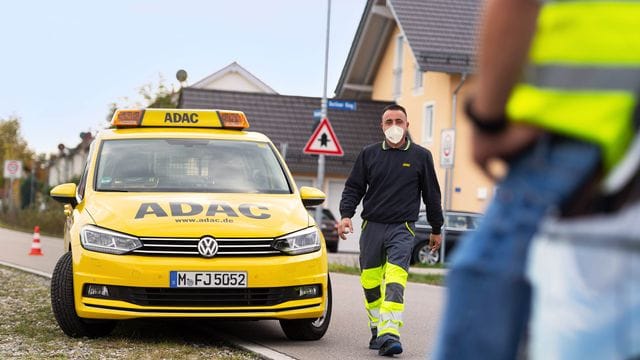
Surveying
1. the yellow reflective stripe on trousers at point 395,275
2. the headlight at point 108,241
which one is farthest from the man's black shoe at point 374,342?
the headlight at point 108,241

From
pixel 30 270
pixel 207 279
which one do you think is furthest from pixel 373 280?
pixel 30 270

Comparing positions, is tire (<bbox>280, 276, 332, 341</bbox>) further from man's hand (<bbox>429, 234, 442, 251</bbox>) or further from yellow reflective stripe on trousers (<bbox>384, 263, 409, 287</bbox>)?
yellow reflective stripe on trousers (<bbox>384, 263, 409, 287</bbox>)

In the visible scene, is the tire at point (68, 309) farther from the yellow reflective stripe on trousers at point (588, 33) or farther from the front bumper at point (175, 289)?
the yellow reflective stripe on trousers at point (588, 33)

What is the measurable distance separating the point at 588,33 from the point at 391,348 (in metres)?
6.32

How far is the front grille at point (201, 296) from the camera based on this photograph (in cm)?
869

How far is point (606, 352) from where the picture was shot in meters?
2.20

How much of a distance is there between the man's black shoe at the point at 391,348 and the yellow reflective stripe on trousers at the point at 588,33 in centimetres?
623

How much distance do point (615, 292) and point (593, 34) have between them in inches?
19.5

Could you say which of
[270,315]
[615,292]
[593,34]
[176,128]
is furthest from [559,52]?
[176,128]

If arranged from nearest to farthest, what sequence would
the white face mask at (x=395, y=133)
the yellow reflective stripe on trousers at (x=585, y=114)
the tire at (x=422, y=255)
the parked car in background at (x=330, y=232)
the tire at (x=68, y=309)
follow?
the yellow reflective stripe on trousers at (x=585, y=114) → the white face mask at (x=395, y=133) → the tire at (x=68, y=309) → the tire at (x=422, y=255) → the parked car in background at (x=330, y=232)

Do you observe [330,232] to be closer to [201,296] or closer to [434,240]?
[434,240]

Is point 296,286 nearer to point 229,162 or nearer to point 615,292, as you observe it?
point 229,162

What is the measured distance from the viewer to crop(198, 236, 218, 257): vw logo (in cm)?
880

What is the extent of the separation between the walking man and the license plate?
0.84 metres
